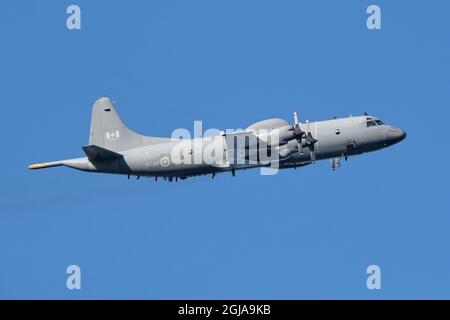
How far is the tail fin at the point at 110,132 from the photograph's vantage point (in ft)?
188

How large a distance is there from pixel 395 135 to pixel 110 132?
47.4 ft

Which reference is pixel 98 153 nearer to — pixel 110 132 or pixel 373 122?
pixel 110 132

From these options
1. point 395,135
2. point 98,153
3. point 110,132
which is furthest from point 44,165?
point 395,135

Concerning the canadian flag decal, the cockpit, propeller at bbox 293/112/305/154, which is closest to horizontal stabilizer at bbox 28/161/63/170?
the canadian flag decal

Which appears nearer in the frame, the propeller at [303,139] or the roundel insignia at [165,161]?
the roundel insignia at [165,161]

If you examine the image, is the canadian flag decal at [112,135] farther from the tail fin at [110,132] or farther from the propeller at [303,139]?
the propeller at [303,139]

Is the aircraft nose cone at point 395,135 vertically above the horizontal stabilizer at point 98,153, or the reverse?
the aircraft nose cone at point 395,135

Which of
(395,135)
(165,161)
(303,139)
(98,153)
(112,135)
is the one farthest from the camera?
(395,135)

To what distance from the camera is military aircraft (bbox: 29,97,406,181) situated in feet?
181

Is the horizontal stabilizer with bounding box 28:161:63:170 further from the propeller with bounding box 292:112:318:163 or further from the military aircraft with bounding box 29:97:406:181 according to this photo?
the propeller with bounding box 292:112:318:163

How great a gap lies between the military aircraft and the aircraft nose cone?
137mm

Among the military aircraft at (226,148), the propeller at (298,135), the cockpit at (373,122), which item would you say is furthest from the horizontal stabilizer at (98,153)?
the cockpit at (373,122)

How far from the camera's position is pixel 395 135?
57.9 meters
